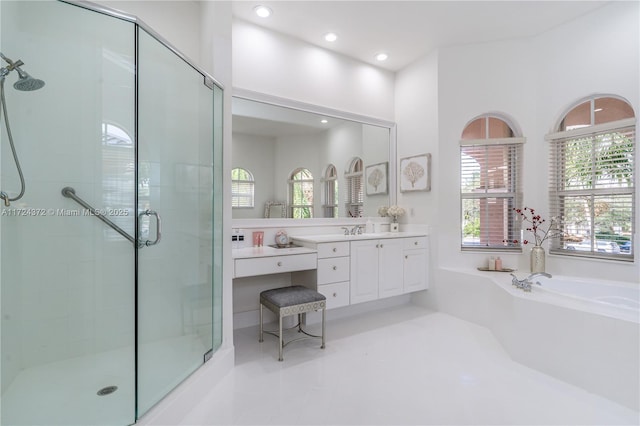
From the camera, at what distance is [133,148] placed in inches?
68.4

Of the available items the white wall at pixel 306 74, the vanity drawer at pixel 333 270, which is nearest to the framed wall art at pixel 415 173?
the white wall at pixel 306 74

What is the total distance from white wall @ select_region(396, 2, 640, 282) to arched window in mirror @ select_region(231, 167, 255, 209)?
6.64 ft

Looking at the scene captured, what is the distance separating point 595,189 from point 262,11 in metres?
3.58

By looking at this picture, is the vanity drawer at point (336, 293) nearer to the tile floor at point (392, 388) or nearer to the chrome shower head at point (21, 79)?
the tile floor at point (392, 388)

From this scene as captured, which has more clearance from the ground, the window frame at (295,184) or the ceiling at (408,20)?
the ceiling at (408,20)

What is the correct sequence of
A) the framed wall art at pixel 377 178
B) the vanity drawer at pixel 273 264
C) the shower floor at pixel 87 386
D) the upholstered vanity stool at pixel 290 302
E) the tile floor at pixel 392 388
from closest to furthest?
the shower floor at pixel 87 386 < the tile floor at pixel 392 388 < the upholstered vanity stool at pixel 290 302 < the vanity drawer at pixel 273 264 < the framed wall art at pixel 377 178

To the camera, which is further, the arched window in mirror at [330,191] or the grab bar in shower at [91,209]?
the arched window in mirror at [330,191]

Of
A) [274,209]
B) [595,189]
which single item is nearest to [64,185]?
[274,209]

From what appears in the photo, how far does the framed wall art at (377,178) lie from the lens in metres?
3.66

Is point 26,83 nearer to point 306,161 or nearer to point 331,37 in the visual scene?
point 306,161

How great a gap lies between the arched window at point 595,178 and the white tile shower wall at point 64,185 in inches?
152

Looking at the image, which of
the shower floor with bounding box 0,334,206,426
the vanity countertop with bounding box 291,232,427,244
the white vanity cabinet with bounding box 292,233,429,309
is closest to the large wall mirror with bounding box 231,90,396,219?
the vanity countertop with bounding box 291,232,427,244

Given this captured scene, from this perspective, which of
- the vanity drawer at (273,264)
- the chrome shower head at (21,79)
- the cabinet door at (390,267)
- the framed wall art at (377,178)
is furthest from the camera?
the framed wall art at (377,178)

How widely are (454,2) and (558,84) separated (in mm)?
1423
